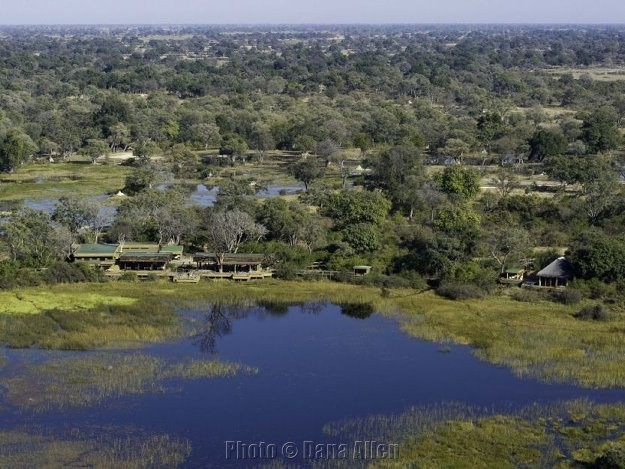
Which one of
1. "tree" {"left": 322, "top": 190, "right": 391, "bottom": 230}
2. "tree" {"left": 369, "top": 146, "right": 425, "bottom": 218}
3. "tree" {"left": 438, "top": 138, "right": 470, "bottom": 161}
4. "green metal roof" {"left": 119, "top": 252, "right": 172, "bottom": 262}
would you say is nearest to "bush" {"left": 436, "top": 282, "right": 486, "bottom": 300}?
"tree" {"left": 322, "top": 190, "right": 391, "bottom": 230}

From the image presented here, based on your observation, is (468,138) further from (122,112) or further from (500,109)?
(122,112)

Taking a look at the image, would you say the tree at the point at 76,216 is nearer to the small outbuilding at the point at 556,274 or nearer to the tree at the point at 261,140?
the small outbuilding at the point at 556,274

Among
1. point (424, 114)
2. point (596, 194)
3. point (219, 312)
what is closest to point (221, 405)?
point (219, 312)

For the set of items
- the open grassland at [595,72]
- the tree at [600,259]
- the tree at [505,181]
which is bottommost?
the open grassland at [595,72]

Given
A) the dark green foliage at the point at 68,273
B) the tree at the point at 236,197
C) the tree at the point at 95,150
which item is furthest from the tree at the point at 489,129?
the dark green foliage at the point at 68,273

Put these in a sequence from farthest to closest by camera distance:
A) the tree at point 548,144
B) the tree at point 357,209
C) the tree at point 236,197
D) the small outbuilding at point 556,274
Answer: the tree at point 548,144, the tree at point 236,197, the tree at point 357,209, the small outbuilding at point 556,274

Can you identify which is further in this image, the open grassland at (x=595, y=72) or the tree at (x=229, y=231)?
the open grassland at (x=595, y=72)

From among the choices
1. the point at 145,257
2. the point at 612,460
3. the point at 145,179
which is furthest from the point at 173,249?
the point at 612,460

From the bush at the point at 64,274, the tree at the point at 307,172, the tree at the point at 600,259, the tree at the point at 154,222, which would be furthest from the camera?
the tree at the point at 307,172
